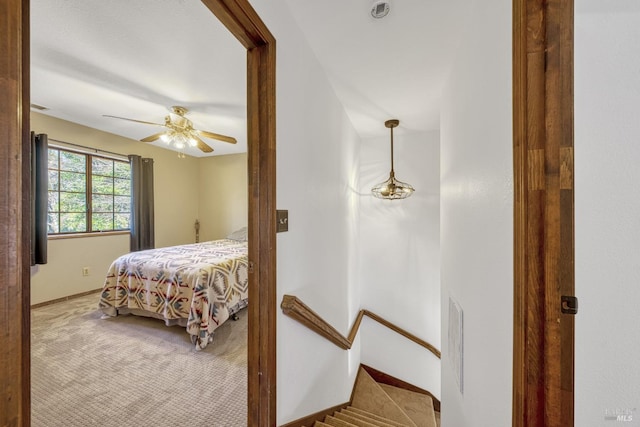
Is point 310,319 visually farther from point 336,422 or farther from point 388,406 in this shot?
point 388,406

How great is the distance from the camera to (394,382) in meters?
3.17

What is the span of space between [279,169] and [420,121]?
2298 mm

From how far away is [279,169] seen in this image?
3.83 ft

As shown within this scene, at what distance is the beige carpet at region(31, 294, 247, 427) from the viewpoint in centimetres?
149

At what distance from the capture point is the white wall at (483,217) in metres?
0.83

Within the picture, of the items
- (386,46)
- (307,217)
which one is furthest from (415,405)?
(386,46)

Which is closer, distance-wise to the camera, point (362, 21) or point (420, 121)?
point (362, 21)

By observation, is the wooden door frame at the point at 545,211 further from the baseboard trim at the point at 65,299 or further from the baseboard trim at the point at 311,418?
the baseboard trim at the point at 65,299

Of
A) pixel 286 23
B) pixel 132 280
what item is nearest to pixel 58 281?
pixel 132 280

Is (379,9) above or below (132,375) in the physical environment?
above

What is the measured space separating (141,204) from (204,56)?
3.19 metres

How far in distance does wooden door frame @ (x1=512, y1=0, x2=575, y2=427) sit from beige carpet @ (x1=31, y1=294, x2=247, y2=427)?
161cm

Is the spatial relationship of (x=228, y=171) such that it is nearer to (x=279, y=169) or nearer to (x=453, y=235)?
(x=279, y=169)
